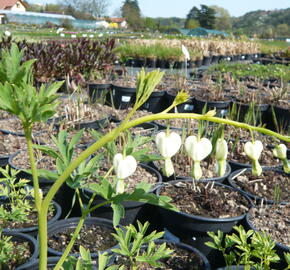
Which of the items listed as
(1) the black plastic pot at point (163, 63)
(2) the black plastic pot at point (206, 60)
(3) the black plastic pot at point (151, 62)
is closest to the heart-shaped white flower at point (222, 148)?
(1) the black plastic pot at point (163, 63)

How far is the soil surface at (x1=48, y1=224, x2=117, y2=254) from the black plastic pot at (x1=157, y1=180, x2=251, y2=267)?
51cm

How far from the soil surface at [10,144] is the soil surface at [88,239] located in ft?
5.22

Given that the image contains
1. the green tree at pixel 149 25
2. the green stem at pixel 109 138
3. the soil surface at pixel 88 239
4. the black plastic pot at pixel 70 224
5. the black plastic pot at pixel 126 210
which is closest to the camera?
the green stem at pixel 109 138

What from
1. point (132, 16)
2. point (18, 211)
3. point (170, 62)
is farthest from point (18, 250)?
point (132, 16)

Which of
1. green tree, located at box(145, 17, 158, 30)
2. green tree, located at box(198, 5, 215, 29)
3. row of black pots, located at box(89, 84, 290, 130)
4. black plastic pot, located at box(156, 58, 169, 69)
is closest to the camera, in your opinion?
row of black pots, located at box(89, 84, 290, 130)

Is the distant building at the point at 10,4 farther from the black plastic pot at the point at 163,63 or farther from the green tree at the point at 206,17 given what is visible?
the black plastic pot at the point at 163,63

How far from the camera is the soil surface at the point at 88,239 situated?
245 centimetres

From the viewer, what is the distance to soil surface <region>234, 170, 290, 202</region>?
3.25 metres

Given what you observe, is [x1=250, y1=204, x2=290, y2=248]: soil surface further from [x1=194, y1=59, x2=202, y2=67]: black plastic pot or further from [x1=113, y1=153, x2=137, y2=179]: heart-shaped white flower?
[x1=194, y1=59, x2=202, y2=67]: black plastic pot

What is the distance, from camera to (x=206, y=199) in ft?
9.74

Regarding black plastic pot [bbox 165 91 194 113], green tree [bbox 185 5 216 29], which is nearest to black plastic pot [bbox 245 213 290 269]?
black plastic pot [bbox 165 91 194 113]

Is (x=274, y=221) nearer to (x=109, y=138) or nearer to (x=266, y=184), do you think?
(x=266, y=184)

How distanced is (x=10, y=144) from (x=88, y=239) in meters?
1.96

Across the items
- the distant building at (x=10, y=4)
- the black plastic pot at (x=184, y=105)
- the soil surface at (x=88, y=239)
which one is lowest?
the soil surface at (x=88, y=239)
